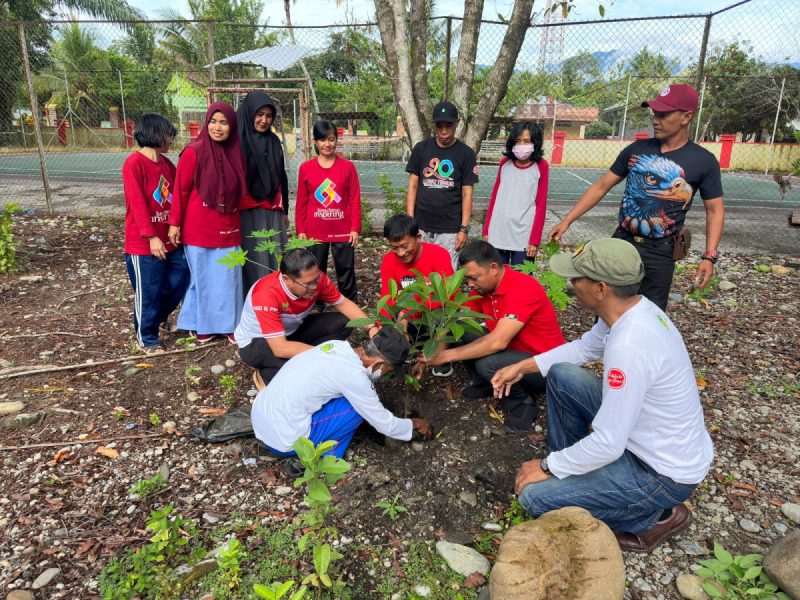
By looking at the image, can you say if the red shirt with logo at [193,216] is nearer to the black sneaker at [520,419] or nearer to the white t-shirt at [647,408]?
the black sneaker at [520,419]

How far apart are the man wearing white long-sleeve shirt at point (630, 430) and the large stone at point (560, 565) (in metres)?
0.22

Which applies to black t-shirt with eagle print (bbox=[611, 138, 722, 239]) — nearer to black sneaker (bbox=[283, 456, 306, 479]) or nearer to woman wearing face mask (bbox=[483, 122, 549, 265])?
woman wearing face mask (bbox=[483, 122, 549, 265])

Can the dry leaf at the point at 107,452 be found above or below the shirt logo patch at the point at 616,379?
below

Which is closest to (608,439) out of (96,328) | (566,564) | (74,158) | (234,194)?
(566,564)

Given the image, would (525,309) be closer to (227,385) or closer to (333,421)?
(333,421)

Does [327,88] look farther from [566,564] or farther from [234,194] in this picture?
[566,564]

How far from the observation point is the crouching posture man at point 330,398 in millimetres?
2500

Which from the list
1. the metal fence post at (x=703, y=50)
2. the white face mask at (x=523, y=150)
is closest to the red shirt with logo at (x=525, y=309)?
the white face mask at (x=523, y=150)

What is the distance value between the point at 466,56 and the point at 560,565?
4.33m

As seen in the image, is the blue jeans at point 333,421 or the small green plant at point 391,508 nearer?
the small green plant at point 391,508

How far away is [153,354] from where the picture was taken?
151 inches

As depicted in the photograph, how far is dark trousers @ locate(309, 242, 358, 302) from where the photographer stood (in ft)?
14.6

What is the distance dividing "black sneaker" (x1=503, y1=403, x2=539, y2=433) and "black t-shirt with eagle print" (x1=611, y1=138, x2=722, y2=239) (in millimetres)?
1241

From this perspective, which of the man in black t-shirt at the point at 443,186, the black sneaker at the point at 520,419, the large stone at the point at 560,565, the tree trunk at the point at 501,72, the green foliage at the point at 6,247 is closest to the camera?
the large stone at the point at 560,565
